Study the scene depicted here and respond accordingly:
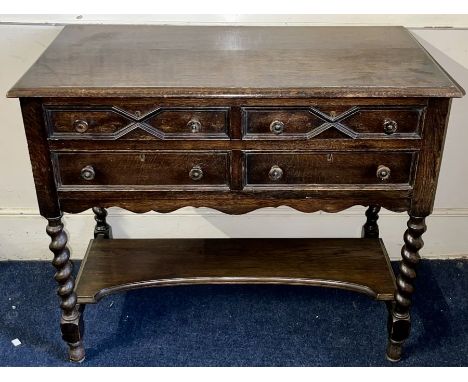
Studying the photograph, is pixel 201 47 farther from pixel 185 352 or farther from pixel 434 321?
pixel 434 321

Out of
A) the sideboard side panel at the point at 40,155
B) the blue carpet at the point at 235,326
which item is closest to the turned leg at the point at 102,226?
the blue carpet at the point at 235,326

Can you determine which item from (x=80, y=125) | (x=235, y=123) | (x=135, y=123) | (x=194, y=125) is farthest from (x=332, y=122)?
(x=80, y=125)

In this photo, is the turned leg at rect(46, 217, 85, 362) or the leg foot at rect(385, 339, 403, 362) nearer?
the turned leg at rect(46, 217, 85, 362)

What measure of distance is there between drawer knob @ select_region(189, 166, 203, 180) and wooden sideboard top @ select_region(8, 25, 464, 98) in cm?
26

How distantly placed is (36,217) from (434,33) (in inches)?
75.1

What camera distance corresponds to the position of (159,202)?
1.99m

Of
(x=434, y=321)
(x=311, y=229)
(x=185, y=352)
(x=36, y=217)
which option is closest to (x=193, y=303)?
(x=185, y=352)

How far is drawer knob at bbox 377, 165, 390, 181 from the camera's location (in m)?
1.91

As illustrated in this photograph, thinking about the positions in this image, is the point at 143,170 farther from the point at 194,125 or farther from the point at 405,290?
the point at 405,290

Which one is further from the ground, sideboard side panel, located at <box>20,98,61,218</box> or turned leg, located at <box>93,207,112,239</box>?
sideboard side panel, located at <box>20,98,61,218</box>

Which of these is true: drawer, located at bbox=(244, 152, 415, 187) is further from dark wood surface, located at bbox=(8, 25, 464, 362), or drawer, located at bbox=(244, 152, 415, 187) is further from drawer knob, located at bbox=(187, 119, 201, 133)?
drawer knob, located at bbox=(187, 119, 201, 133)

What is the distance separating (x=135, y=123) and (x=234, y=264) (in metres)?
0.88

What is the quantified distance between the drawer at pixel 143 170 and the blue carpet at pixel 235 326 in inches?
31.0

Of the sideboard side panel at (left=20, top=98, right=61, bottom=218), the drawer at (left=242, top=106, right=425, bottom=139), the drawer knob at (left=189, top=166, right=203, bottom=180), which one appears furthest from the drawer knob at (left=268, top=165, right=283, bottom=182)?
the sideboard side panel at (left=20, top=98, right=61, bottom=218)
